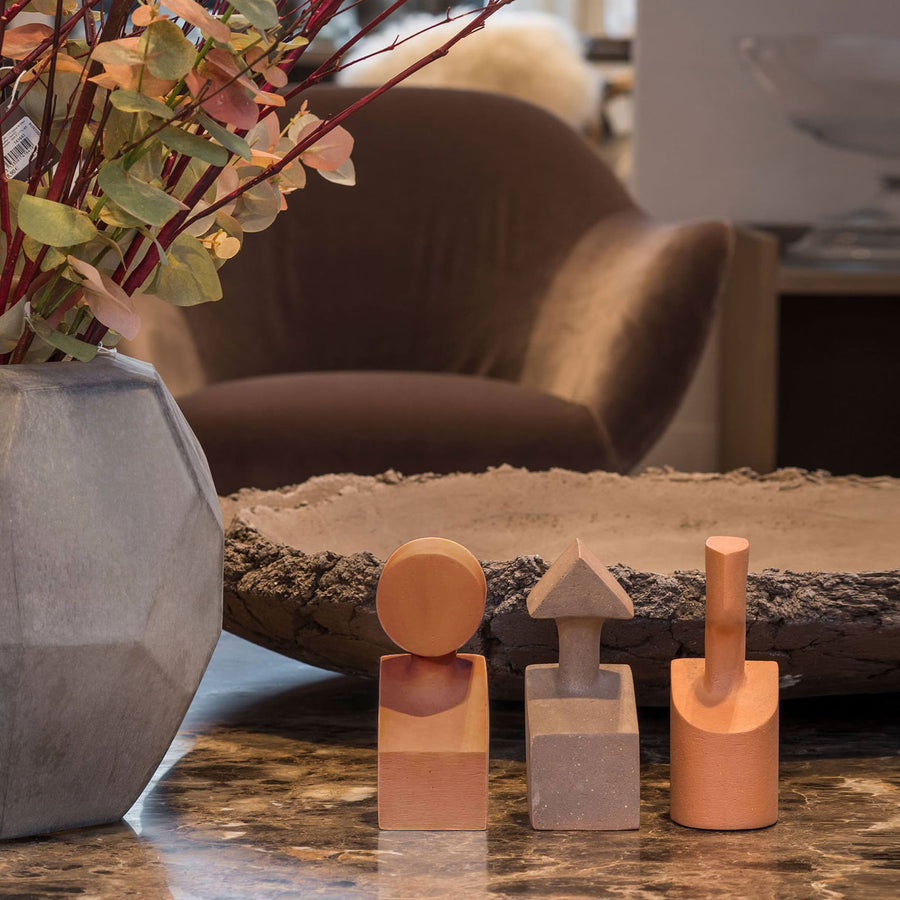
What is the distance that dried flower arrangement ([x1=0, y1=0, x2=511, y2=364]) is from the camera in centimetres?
→ 54

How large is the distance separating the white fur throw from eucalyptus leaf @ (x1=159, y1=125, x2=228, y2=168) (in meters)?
2.83

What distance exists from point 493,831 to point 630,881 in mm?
83

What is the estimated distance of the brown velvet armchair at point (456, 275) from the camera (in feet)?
7.26

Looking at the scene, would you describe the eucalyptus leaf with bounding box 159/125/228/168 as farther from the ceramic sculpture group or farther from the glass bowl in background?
the glass bowl in background

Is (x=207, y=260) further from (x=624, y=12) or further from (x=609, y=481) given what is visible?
(x=624, y=12)

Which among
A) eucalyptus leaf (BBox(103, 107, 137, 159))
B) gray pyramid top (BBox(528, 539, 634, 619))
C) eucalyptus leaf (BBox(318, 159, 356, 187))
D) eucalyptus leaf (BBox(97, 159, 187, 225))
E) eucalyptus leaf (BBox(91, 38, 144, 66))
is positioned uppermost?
eucalyptus leaf (BBox(91, 38, 144, 66))

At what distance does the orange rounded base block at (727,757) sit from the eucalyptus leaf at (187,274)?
29 centimetres

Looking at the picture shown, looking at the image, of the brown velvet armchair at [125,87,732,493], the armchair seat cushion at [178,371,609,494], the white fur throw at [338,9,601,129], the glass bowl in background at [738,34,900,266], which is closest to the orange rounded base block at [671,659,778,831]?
the armchair seat cushion at [178,371,609,494]

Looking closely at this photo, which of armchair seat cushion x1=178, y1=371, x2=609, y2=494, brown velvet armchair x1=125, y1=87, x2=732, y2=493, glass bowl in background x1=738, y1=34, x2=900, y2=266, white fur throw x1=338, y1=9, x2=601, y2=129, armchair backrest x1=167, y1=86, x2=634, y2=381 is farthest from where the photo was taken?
white fur throw x1=338, y1=9, x2=601, y2=129

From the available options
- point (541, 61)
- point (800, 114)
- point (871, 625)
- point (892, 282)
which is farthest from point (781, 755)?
point (541, 61)

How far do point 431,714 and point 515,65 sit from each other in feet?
10.0

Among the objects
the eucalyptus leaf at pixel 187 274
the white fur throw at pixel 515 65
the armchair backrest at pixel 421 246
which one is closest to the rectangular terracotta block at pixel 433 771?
the eucalyptus leaf at pixel 187 274

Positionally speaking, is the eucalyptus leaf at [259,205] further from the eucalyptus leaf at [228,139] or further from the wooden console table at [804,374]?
the wooden console table at [804,374]

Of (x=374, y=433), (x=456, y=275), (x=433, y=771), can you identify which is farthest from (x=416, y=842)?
(x=456, y=275)
